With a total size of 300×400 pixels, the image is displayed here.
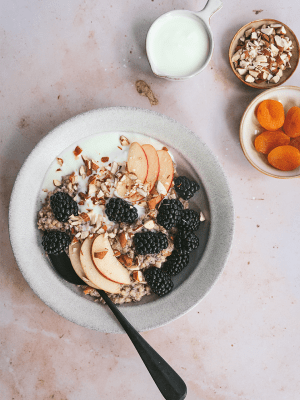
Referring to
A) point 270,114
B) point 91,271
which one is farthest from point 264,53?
point 91,271

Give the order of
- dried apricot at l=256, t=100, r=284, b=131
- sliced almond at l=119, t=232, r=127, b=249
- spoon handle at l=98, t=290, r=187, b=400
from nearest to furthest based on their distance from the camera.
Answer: spoon handle at l=98, t=290, r=187, b=400
sliced almond at l=119, t=232, r=127, b=249
dried apricot at l=256, t=100, r=284, b=131

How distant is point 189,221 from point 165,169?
0.21 meters

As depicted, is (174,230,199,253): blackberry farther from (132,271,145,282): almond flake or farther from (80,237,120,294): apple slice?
(80,237,120,294): apple slice

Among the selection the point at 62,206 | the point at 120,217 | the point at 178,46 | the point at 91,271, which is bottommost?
the point at 91,271

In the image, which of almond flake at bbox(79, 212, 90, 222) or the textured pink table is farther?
the textured pink table

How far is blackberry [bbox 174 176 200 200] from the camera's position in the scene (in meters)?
1.05

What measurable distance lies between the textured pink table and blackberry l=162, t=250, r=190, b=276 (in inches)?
11.1

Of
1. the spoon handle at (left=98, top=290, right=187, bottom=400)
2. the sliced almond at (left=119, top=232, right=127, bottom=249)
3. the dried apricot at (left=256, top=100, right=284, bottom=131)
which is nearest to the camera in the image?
the spoon handle at (left=98, top=290, right=187, bottom=400)

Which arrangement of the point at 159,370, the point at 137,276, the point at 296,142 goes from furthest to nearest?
1. the point at 296,142
2. the point at 137,276
3. the point at 159,370

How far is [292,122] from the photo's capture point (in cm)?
113

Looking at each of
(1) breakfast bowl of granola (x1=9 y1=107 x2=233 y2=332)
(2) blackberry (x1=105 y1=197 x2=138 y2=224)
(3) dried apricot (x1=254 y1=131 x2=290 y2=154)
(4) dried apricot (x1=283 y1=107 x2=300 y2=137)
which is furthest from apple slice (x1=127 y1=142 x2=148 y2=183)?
(4) dried apricot (x1=283 y1=107 x2=300 y2=137)

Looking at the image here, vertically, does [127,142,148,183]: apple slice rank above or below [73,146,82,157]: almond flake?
below

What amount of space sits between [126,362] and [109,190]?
769 mm

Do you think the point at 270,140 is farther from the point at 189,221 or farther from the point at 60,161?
the point at 60,161
